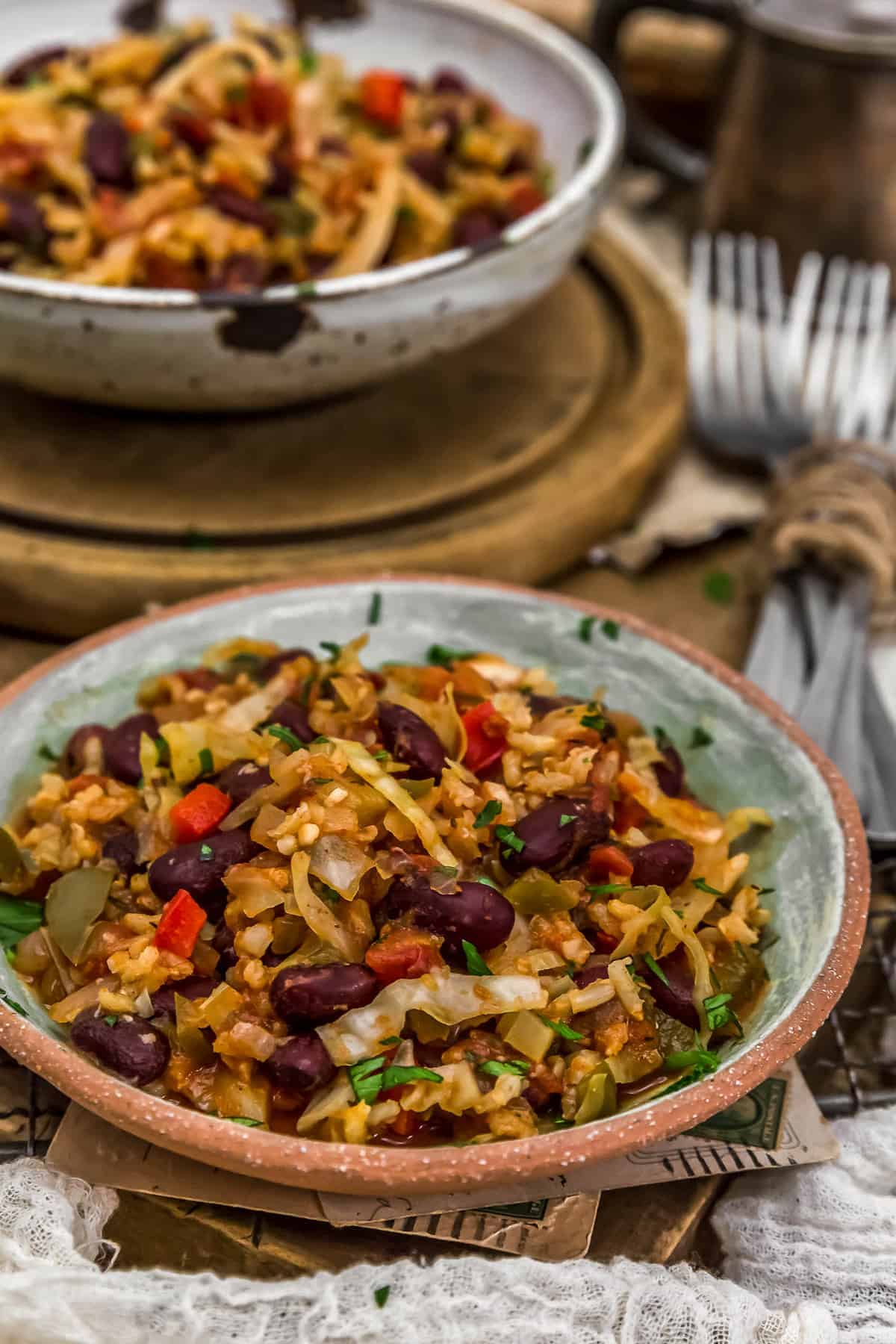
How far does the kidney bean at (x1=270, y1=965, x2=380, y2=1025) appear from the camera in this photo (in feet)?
5.66

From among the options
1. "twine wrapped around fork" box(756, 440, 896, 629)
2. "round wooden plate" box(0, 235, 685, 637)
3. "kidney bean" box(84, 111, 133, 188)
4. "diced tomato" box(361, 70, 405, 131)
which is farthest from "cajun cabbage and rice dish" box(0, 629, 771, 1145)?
"diced tomato" box(361, 70, 405, 131)

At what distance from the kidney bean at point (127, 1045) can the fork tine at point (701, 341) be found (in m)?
2.21

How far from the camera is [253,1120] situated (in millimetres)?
1717

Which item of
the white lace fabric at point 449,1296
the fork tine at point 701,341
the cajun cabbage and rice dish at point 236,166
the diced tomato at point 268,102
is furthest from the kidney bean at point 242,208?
the white lace fabric at point 449,1296

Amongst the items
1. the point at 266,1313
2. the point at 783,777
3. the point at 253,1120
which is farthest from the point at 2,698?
the point at 783,777

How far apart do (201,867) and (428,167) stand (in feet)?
6.60

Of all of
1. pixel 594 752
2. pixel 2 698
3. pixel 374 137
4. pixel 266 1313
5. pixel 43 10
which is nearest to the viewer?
pixel 266 1313

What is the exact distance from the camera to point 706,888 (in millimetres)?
2002

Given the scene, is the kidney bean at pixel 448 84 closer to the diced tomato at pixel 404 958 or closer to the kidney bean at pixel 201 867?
the kidney bean at pixel 201 867

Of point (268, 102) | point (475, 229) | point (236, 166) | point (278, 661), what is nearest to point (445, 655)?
point (278, 661)

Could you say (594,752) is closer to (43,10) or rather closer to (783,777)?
Answer: (783,777)

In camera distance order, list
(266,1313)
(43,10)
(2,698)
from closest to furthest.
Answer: (266,1313) < (2,698) < (43,10)

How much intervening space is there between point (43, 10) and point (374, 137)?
1.08 meters

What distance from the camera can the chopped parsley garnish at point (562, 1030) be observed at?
70.1 inches
